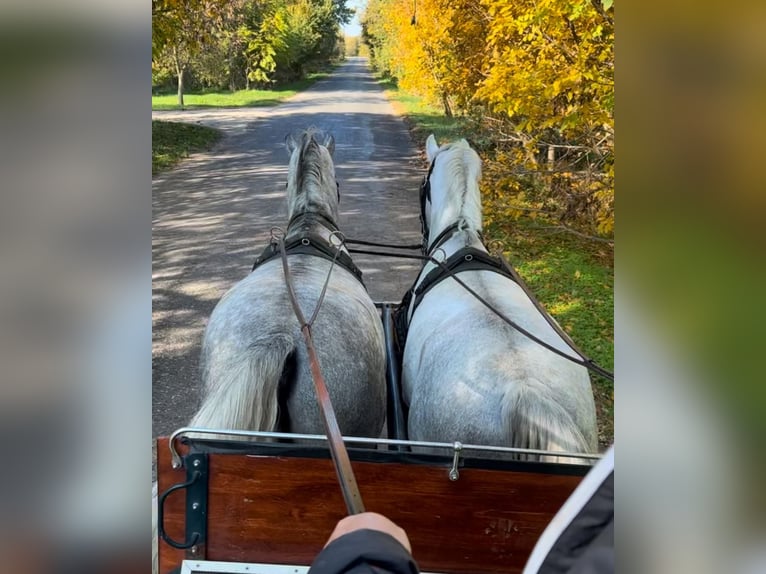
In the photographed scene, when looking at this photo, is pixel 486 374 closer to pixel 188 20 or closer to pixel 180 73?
pixel 188 20

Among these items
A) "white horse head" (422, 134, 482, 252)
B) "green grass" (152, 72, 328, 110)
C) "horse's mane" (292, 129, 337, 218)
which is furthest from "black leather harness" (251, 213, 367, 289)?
"green grass" (152, 72, 328, 110)

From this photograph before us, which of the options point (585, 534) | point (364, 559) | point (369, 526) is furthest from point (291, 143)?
point (585, 534)

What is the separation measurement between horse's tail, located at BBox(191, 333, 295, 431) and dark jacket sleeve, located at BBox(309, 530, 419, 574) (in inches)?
42.1

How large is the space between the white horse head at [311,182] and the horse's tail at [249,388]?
4.21 feet

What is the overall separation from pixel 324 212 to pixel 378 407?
47.9 inches

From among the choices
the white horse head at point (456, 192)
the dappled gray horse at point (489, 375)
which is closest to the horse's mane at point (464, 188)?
the white horse head at point (456, 192)

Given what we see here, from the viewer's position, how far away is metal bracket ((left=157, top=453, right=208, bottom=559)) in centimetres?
165

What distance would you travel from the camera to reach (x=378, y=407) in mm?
2492

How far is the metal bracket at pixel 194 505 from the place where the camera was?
165 cm

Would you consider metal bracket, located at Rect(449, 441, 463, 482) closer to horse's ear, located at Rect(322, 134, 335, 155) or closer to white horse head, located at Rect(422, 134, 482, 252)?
white horse head, located at Rect(422, 134, 482, 252)

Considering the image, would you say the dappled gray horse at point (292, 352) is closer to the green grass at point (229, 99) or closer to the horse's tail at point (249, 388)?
the horse's tail at point (249, 388)

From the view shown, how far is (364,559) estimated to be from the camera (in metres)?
0.89
